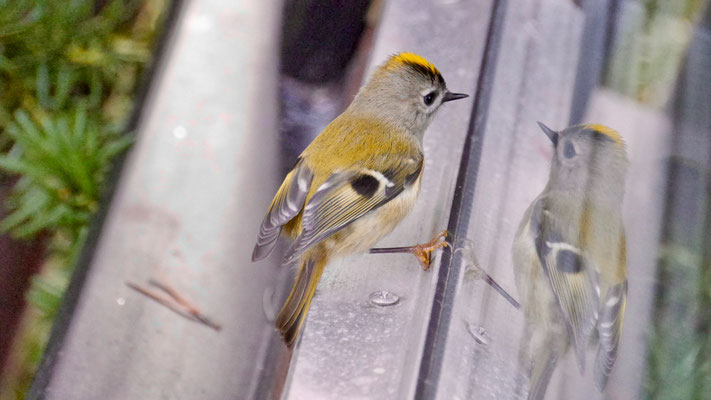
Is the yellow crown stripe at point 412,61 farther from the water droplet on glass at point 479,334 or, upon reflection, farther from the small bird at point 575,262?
the water droplet on glass at point 479,334

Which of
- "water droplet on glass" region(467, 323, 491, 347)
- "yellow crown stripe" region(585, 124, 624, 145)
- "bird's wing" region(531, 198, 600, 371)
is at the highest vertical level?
"yellow crown stripe" region(585, 124, 624, 145)

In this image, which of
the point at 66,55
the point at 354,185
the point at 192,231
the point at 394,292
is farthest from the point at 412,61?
the point at 66,55

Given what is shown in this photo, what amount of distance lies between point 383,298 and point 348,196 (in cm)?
17

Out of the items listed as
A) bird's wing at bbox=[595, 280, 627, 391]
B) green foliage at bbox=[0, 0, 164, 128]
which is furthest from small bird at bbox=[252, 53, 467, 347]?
green foliage at bbox=[0, 0, 164, 128]

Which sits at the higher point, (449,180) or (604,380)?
(449,180)

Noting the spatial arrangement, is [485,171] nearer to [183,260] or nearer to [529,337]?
[529,337]

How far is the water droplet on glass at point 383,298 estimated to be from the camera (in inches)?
34.6

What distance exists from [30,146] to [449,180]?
86 cm

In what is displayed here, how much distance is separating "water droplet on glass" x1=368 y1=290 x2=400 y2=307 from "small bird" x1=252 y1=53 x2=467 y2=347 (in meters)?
0.06

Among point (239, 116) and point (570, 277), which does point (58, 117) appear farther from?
point (570, 277)

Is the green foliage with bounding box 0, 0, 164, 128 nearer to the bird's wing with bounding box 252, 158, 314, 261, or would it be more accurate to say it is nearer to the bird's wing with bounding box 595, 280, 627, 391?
the bird's wing with bounding box 252, 158, 314, 261

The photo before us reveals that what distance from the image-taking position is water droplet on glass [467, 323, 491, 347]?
804 millimetres

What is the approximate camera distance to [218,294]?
1.11m

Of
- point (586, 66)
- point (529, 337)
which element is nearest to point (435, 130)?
point (586, 66)
